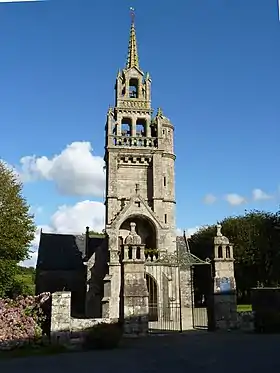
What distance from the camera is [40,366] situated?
10.7 meters

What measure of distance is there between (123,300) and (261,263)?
99.7 ft

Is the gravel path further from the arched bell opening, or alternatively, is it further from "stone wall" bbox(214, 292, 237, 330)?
the arched bell opening

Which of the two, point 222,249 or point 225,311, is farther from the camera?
point 222,249

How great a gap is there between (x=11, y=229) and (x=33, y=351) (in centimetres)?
1248

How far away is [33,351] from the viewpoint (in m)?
13.3

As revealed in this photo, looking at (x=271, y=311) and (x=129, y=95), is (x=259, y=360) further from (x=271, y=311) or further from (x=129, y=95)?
(x=129, y=95)

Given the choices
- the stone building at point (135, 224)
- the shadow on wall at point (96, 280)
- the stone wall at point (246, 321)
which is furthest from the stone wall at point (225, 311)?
the shadow on wall at point (96, 280)

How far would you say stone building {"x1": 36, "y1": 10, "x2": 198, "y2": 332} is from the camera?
26125 millimetres

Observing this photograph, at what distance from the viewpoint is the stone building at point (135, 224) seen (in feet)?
85.7

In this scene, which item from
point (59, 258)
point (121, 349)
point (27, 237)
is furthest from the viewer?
point (59, 258)

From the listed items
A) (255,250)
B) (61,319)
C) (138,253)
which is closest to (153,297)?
(138,253)

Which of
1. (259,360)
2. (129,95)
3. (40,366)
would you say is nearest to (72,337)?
(40,366)

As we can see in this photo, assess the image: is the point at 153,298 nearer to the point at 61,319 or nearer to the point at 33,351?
the point at 61,319

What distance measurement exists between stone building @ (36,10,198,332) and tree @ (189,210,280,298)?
36.7ft
